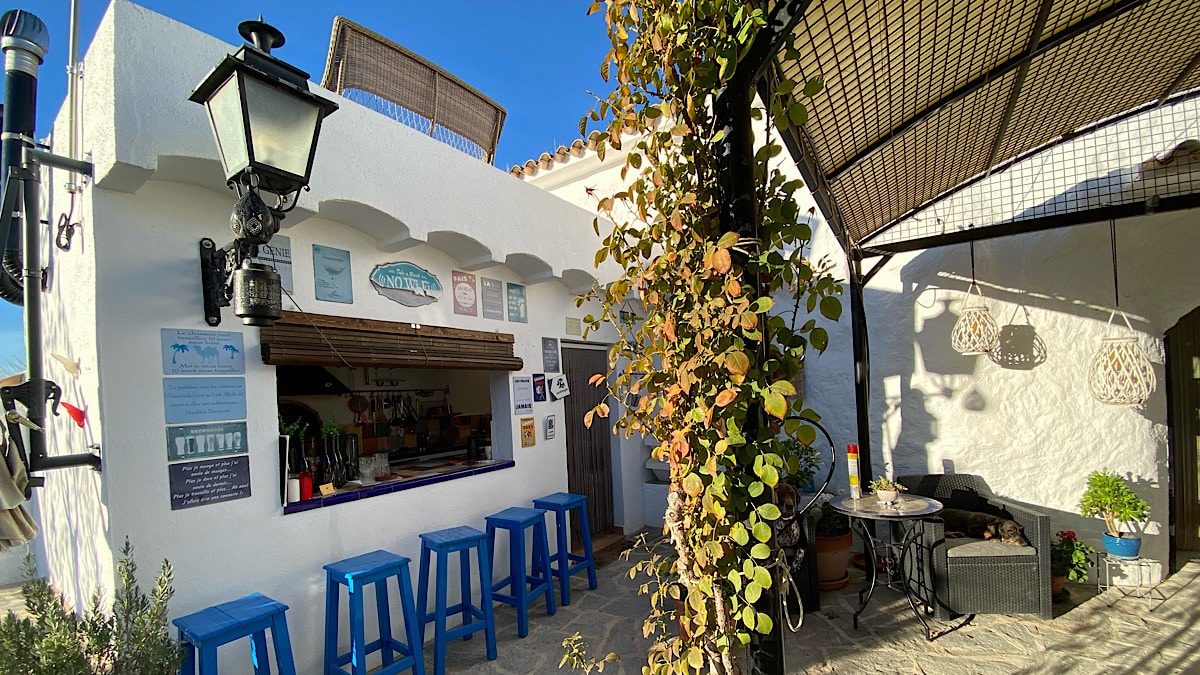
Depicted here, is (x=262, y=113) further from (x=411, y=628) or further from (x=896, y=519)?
(x=896, y=519)

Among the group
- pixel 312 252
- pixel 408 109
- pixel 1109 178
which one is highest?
pixel 408 109

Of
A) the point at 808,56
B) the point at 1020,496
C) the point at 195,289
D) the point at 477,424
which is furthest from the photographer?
the point at 477,424

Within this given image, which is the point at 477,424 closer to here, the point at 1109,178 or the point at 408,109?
the point at 408,109

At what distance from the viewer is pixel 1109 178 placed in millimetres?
4824

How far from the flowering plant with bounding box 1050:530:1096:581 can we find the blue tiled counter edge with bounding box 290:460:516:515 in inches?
171

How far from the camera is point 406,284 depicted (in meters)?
4.06

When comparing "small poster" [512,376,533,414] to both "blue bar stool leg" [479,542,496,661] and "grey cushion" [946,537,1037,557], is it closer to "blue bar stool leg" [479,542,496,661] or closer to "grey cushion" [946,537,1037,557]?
"blue bar stool leg" [479,542,496,661]

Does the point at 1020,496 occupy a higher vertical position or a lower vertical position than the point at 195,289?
lower

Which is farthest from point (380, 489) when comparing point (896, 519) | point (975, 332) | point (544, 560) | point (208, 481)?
point (975, 332)

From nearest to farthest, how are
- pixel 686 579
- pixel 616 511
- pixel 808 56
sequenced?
pixel 686 579, pixel 808 56, pixel 616 511

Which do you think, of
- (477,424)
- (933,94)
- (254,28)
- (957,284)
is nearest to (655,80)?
(254,28)

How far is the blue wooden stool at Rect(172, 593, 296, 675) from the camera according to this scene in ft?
8.14

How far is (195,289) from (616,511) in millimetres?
4650

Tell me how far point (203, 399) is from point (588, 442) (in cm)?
374
